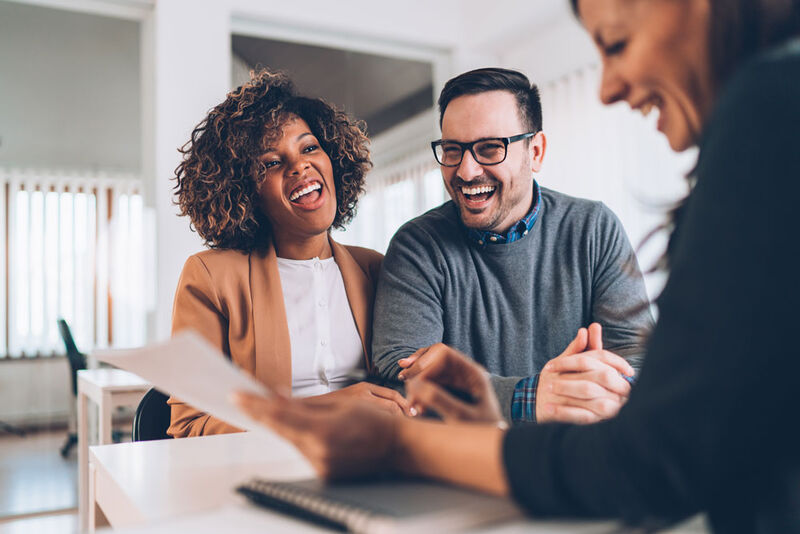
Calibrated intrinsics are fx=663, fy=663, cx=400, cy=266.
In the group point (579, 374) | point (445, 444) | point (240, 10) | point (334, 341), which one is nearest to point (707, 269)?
point (445, 444)

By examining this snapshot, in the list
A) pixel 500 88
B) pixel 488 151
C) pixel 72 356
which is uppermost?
pixel 500 88

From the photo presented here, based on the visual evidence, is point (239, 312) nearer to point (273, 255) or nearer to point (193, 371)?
point (273, 255)

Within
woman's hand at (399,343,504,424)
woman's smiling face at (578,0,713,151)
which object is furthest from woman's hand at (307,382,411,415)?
woman's smiling face at (578,0,713,151)

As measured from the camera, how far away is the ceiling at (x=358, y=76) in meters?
3.81

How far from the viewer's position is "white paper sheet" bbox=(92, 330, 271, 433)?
58 centimetres

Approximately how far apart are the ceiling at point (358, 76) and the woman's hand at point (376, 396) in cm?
262

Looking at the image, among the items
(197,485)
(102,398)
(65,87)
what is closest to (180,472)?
(197,485)

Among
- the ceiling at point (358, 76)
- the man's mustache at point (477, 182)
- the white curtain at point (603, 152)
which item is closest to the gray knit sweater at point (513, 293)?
the man's mustache at point (477, 182)

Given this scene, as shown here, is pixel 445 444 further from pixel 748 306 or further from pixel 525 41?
pixel 525 41

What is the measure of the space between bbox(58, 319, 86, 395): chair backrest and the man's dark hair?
11.5 feet

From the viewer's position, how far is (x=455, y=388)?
72cm

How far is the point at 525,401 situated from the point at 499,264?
0.49 meters

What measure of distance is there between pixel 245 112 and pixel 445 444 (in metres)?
1.38

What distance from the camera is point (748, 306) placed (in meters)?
0.42
